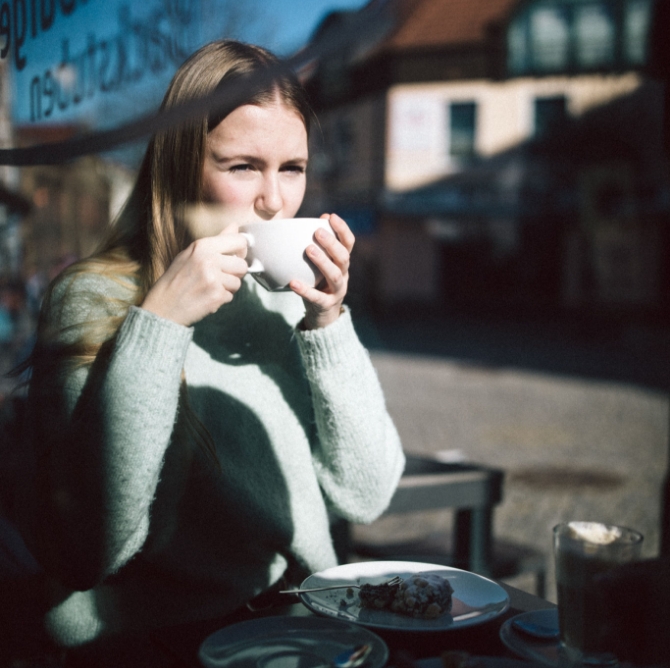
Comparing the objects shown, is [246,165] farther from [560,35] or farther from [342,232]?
[560,35]

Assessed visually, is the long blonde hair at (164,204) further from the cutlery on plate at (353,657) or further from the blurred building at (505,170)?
the blurred building at (505,170)

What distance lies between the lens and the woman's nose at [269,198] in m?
1.23

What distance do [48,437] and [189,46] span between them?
0.67m

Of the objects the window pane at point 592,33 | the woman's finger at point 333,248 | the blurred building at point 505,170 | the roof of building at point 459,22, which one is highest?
the roof of building at point 459,22

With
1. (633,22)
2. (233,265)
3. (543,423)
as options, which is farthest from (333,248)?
(633,22)

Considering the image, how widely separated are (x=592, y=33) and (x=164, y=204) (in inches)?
680

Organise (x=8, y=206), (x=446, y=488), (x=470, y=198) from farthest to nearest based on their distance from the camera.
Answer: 1. (x=470, y=198)
2. (x=446, y=488)
3. (x=8, y=206)

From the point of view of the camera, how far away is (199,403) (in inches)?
55.6

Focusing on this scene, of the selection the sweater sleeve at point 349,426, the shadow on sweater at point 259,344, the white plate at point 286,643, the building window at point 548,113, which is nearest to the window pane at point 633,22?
the building window at point 548,113

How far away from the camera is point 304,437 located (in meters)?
1.51

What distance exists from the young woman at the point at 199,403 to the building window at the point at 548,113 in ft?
57.6

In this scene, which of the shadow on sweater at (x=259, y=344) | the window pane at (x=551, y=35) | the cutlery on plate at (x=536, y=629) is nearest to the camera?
the cutlery on plate at (x=536, y=629)

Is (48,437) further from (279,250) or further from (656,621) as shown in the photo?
(656,621)

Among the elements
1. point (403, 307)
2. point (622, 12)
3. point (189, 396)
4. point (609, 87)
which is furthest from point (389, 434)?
point (403, 307)
